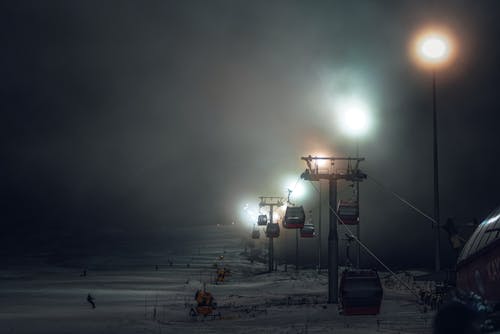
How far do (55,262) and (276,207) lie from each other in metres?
68.3

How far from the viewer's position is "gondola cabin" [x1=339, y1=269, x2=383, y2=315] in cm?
2967

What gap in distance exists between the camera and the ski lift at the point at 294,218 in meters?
46.5

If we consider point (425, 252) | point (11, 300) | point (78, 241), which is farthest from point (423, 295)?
point (78, 241)

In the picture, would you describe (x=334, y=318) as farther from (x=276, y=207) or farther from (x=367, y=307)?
(x=276, y=207)

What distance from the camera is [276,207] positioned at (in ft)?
281

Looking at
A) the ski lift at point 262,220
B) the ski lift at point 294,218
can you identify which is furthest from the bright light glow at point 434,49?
the ski lift at point 262,220

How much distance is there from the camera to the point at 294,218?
46.6 meters

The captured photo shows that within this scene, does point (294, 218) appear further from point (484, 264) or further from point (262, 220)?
point (262, 220)

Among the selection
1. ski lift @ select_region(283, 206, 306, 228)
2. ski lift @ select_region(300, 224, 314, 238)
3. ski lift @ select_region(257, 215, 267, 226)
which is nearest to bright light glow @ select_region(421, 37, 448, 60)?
ski lift @ select_region(283, 206, 306, 228)

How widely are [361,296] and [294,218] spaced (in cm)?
1732

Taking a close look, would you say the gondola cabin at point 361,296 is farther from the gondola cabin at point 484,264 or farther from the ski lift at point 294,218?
the ski lift at point 294,218

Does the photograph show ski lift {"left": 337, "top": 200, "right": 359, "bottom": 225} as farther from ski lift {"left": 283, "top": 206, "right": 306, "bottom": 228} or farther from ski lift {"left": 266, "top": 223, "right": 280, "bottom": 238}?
ski lift {"left": 266, "top": 223, "right": 280, "bottom": 238}

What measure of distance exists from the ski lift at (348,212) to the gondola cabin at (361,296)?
10012 mm

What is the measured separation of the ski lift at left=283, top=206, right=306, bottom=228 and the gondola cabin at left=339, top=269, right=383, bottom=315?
54.7 feet
